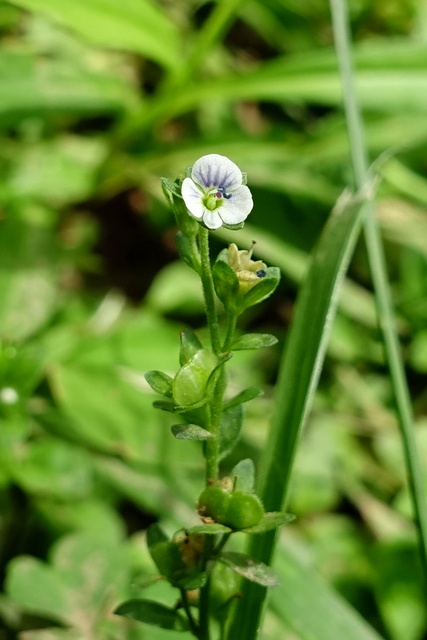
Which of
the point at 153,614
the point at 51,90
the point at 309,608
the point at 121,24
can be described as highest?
the point at 121,24

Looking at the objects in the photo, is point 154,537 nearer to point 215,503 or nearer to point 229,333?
point 215,503

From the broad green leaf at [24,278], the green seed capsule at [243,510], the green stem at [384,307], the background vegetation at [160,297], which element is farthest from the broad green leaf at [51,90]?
the green seed capsule at [243,510]

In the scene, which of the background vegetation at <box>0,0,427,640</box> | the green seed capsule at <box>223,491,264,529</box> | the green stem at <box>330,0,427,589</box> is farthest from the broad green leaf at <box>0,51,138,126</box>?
the green seed capsule at <box>223,491,264,529</box>

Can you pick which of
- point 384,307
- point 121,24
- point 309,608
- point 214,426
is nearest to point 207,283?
point 214,426

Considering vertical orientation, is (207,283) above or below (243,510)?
above

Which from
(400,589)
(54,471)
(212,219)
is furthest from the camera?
(400,589)

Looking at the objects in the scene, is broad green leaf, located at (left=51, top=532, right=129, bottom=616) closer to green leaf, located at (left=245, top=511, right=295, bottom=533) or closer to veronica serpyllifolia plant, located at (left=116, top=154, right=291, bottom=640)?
veronica serpyllifolia plant, located at (left=116, top=154, right=291, bottom=640)
